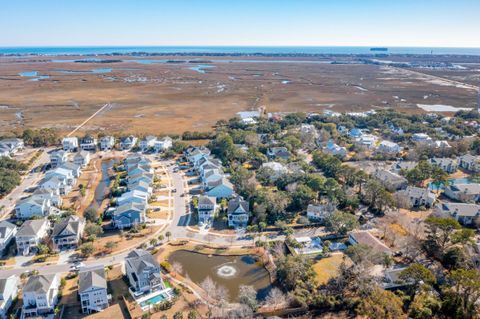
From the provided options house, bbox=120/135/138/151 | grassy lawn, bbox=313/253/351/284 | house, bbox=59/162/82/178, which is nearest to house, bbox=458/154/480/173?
grassy lawn, bbox=313/253/351/284

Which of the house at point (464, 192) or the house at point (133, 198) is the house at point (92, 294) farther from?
the house at point (464, 192)

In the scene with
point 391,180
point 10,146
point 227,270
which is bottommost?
point 227,270

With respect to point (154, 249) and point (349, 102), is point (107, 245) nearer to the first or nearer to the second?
point (154, 249)

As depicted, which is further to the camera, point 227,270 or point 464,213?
point 464,213

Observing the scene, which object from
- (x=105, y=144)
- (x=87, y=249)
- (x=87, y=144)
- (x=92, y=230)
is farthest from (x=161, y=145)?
(x=87, y=249)

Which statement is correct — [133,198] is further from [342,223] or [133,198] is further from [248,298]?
[342,223]

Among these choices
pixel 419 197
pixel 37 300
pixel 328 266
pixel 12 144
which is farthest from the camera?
pixel 12 144

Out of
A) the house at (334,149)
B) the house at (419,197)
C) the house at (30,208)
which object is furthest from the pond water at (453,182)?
the house at (30,208)
